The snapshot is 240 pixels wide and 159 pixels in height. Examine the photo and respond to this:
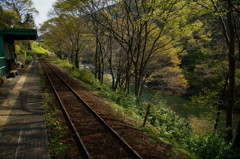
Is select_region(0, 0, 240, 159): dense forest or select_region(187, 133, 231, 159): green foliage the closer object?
select_region(187, 133, 231, 159): green foliage

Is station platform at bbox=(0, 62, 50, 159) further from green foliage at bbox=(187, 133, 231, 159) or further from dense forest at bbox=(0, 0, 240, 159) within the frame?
green foliage at bbox=(187, 133, 231, 159)

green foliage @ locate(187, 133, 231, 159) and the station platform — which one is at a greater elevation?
the station platform

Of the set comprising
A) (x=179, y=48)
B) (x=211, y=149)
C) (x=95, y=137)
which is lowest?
(x=211, y=149)

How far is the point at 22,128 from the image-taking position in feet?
20.7

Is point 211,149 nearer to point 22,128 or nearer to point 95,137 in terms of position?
point 95,137

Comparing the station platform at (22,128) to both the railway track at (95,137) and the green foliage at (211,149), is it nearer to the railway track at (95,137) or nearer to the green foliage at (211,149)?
the railway track at (95,137)

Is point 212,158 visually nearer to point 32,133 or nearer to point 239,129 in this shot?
point 239,129

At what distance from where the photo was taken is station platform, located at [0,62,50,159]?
4.89 m

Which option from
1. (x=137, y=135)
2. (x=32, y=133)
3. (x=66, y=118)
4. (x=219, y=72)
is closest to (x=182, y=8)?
(x=219, y=72)

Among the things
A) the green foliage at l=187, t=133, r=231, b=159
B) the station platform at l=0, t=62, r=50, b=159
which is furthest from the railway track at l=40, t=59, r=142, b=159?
the green foliage at l=187, t=133, r=231, b=159

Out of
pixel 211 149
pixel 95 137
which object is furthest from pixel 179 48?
pixel 95 137

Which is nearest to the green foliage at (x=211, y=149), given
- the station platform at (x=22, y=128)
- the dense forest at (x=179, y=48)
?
the dense forest at (x=179, y=48)

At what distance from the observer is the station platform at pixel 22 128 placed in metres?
4.89

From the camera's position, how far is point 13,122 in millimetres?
6863
